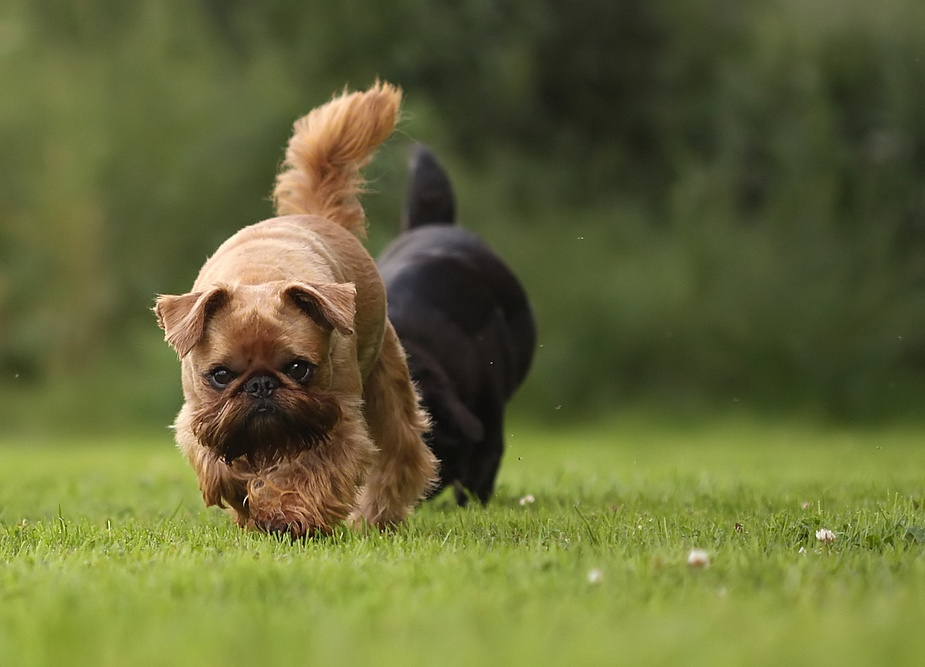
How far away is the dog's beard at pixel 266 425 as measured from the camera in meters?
3.96

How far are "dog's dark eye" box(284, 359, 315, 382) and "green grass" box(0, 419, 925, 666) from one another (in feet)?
1.85

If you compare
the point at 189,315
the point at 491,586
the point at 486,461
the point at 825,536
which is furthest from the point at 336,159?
the point at 491,586

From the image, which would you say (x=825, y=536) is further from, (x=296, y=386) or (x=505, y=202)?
(x=505, y=202)

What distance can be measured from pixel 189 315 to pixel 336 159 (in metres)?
1.46

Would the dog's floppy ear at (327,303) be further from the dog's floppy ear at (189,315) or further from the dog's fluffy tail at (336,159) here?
the dog's fluffy tail at (336,159)

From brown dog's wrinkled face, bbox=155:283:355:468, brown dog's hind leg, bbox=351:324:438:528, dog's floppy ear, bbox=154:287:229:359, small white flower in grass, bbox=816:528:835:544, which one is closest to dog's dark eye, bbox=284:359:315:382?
brown dog's wrinkled face, bbox=155:283:355:468

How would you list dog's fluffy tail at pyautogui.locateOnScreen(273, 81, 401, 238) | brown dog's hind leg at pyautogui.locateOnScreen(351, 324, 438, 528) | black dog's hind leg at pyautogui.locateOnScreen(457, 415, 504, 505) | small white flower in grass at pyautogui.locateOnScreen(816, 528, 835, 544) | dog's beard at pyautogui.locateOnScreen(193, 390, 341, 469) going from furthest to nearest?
black dog's hind leg at pyautogui.locateOnScreen(457, 415, 504, 505), dog's fluffy tail at pyautogui.locateOnScreen(273, 81, 401, 238), brown dog's hind leg at pyautogui.locateOnScreen(351, 324, 438, 528), dog's beard at pyautogui.locateOnScreen(193, 390, 341, 469), small white flower in grass at pyautogui.locateOnScreen(816, 528, 835, 544)

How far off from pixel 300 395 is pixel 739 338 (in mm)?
8747

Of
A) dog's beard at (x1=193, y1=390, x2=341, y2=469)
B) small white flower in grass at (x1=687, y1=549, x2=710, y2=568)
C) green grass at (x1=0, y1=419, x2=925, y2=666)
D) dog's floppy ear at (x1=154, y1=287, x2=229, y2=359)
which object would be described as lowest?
green grass at (x1=0, y1=419, x2=925, y2=666)

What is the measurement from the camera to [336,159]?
5.23 metres

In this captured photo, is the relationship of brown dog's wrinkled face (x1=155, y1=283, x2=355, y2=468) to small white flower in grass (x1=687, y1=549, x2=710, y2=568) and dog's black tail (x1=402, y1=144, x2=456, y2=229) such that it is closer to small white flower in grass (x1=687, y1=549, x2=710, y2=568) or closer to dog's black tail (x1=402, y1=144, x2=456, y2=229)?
small white flower in grass (x1=687, y1=549, x2=710, y2=568)

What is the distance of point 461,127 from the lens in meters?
13.6

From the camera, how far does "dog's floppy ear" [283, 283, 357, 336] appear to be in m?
4.02

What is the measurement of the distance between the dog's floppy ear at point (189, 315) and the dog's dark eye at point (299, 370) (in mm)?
319
